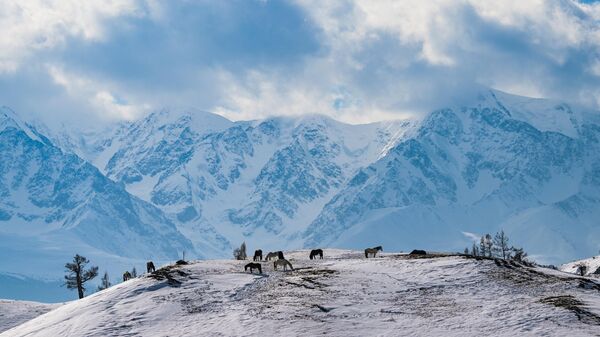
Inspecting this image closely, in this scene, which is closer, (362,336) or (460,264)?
(362,336)

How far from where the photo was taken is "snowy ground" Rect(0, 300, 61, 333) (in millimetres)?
78750

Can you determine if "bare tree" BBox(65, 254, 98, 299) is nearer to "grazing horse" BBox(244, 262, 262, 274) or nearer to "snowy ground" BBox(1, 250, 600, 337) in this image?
"snowy ground" BBox(1, 250, 600, 337)

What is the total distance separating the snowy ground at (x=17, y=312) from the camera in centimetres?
7875

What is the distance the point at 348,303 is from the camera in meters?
53.9

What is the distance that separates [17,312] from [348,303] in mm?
40194

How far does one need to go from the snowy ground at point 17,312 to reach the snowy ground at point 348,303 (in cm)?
2041

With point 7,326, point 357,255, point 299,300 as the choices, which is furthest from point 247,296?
point 7,326

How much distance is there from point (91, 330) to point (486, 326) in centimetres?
2225

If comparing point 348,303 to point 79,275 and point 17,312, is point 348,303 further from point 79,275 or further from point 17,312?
point 79,275

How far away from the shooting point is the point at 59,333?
53.9 metres

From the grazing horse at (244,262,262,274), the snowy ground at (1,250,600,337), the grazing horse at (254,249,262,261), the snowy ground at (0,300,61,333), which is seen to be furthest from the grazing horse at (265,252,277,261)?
the snowy ground at (0,300,61,333)

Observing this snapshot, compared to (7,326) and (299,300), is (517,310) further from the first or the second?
(7,326)

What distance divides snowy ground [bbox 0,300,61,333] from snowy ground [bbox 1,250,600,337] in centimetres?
2041

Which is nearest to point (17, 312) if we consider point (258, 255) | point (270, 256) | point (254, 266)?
point (258, 255)
